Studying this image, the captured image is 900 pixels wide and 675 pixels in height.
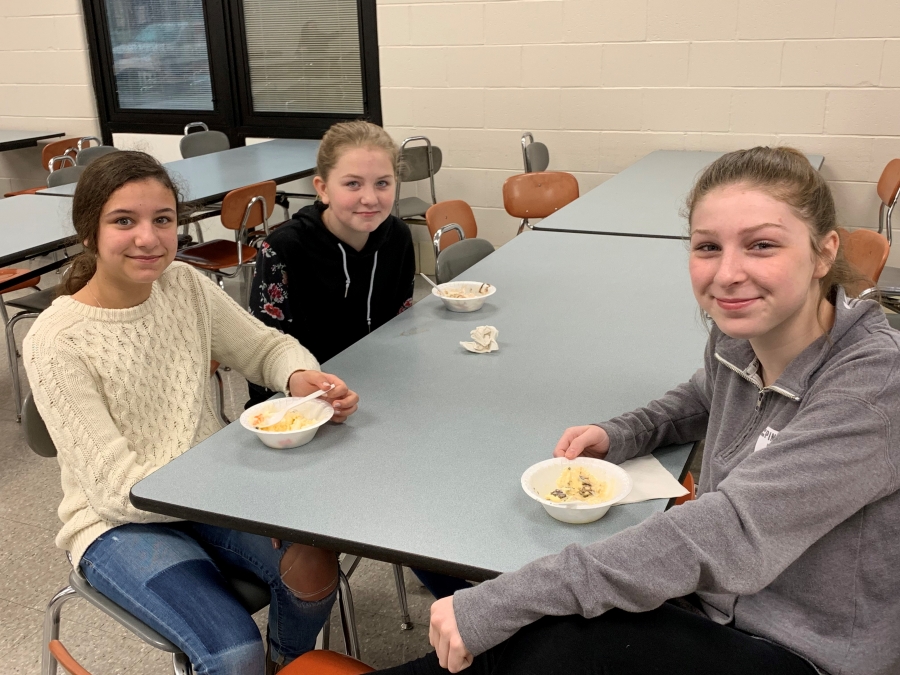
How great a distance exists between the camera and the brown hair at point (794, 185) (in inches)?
41.8

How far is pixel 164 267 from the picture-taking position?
158 centimetres

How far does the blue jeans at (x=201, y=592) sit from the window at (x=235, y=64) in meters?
3.81

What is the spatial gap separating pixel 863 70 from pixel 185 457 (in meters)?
3.55

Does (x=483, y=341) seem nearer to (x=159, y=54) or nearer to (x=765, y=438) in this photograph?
(x=765, y=438)

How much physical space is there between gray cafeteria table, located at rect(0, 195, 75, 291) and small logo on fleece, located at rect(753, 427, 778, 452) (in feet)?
6.87

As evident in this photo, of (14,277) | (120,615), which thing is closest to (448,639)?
(120,615)

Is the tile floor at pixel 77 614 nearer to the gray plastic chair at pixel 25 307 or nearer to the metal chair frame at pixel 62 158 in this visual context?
the gray plastic chair at pixel 25 307

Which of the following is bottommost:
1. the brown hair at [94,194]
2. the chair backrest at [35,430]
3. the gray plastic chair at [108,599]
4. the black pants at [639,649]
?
the gray plastic chair at [108,599]

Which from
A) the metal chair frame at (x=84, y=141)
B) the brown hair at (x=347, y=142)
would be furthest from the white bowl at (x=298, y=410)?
the metal chair frame at (x=84, y=141)

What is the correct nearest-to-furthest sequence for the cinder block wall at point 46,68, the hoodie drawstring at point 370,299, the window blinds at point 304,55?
the hoodie drawstring at point 370,299
the window blinds at point 304,55
the cinder block wall at point 46,68

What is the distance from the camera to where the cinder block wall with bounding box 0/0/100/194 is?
Answer: 215 inches

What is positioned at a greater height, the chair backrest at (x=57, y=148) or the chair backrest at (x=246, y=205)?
the chair backrest at (x=57, y=148)

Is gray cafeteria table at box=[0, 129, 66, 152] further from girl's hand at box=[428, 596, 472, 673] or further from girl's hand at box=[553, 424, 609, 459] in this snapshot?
girl's hand at box=[428, 596, 472, 673]

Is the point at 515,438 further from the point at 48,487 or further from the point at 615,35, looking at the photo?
the point at 615,35
